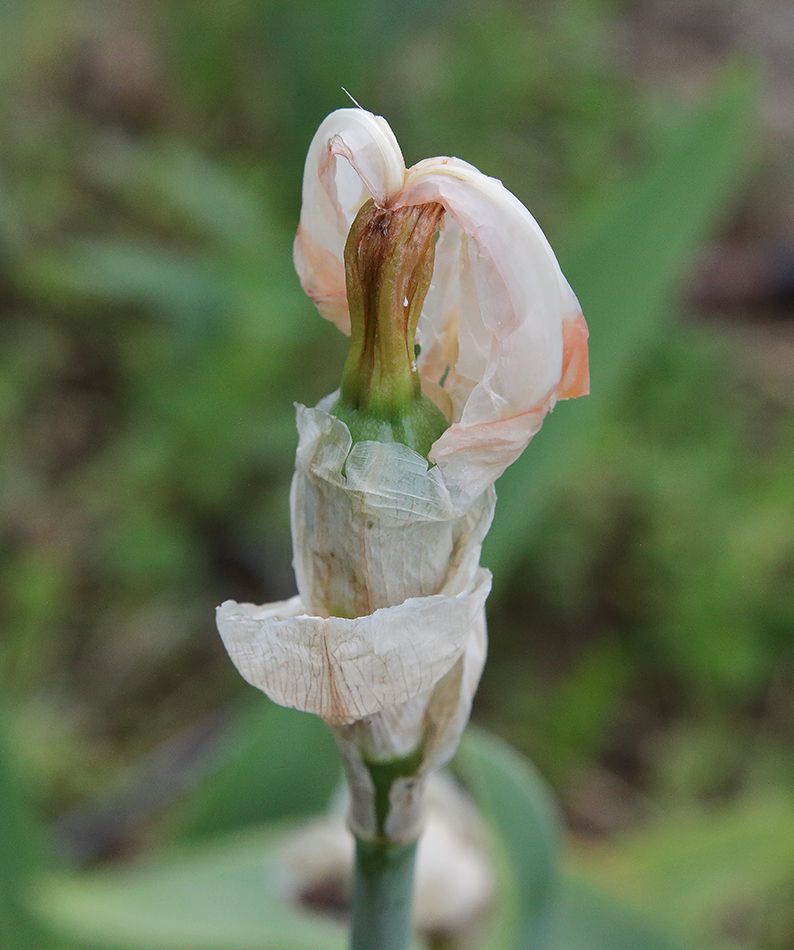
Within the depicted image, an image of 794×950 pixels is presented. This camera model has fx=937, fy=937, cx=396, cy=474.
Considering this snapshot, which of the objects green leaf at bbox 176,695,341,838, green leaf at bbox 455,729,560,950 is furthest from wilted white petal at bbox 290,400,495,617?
green leaf at bbox 176,695,341,838

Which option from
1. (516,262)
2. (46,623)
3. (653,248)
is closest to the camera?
(516,262)

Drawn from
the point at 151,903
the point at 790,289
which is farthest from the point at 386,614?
the point at 790,289

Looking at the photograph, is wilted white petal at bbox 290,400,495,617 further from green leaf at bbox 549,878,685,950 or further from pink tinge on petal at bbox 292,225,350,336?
green leaf at bbox 549,878,685,950

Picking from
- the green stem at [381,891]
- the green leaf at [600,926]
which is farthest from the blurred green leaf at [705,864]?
the green stem at [381,891]

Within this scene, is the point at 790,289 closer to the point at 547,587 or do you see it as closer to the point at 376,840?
the point at 547,587

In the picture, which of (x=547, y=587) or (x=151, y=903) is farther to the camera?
(x=547, y=587)

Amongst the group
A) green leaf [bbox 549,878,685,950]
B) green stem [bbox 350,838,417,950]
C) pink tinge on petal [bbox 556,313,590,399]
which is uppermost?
pink tinge on petal [bbox 556,313,590,399]

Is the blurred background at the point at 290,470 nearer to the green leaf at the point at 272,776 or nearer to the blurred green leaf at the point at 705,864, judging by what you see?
the blurred green leaf at the point at 705,864

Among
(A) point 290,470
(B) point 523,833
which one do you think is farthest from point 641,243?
(A) point 290,470
